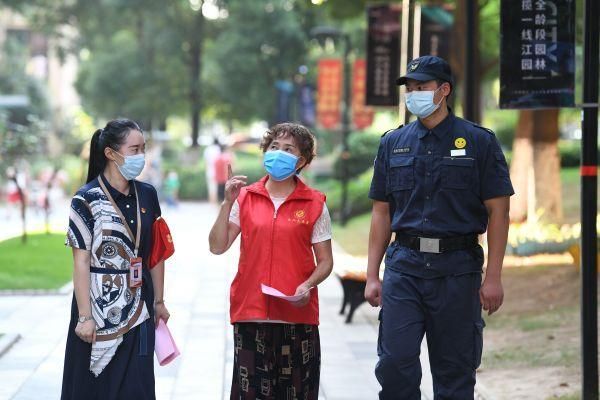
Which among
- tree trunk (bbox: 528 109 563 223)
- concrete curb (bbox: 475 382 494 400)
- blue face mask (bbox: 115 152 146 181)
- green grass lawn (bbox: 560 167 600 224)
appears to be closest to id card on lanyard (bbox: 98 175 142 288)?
blue face mask (bbox: 115 152 146 181)

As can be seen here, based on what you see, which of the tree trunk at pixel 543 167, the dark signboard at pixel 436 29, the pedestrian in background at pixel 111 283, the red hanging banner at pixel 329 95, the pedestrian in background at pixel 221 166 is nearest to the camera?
the pedestrian in background at pixel 111 283

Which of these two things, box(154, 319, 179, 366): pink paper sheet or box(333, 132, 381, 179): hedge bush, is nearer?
box(154, 319, 179, 366): pink paper sheet

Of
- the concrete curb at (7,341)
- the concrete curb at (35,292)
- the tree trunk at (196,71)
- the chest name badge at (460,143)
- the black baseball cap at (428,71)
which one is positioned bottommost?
the concrete curb at (7,341)

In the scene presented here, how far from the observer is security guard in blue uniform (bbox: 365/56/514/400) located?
5.41 meters

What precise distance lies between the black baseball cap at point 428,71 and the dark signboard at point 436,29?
34.5 feet

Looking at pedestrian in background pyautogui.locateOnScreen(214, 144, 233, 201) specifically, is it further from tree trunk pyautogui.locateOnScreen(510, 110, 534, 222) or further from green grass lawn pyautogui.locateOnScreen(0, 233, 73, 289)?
tree trunk pyautogui.locateOnScreen(510, 110, 534, 222)

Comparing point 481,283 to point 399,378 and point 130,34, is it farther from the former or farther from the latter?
point 130,34

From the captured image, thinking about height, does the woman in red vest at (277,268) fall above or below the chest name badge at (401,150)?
below

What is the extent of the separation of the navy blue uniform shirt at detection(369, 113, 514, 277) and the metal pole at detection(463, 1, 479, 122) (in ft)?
17.1

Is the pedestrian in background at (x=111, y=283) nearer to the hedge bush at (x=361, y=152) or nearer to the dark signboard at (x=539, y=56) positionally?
the dark signboard at (x=539, y=56)

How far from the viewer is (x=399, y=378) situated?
5.39 metres

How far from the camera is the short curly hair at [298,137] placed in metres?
5.65

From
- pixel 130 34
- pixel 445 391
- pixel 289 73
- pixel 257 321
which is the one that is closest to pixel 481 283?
pixel 445 391

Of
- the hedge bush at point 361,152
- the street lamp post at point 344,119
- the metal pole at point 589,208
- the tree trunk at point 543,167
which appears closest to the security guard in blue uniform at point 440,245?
the metal pole at point 589,208
